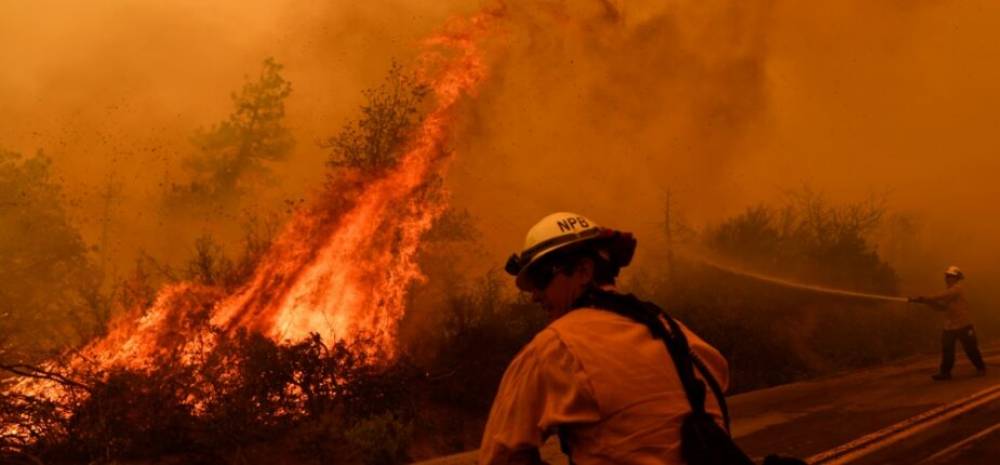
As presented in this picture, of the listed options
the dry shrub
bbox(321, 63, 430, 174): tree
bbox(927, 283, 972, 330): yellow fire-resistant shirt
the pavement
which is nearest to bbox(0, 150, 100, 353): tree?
bbox(321, 63, 430, 174): tree

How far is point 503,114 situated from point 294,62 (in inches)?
613

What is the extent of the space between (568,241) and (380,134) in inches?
417

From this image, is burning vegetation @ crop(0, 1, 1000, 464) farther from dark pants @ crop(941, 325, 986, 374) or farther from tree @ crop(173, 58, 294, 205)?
dark pants @ crop(941, 325, 986, 374)

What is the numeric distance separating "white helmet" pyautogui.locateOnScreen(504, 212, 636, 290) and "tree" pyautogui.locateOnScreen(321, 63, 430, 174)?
33.8 ft

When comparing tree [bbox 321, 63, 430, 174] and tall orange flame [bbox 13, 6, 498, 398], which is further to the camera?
tree [bbox 321, 63, 430, 174]

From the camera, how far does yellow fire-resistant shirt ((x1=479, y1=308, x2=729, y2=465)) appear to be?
6.64 feet

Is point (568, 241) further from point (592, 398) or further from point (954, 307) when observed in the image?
point (954, 307)

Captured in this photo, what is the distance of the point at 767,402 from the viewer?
11281 millimetres

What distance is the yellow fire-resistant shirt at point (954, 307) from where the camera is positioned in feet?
38.5

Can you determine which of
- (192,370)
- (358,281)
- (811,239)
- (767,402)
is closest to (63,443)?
(192,370)

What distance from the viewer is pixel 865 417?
30.3 feet

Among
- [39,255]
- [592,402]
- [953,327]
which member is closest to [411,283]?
[953,327]

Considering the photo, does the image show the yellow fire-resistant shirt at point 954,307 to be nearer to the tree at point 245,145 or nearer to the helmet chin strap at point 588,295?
the helmet chin strap at point 588,295

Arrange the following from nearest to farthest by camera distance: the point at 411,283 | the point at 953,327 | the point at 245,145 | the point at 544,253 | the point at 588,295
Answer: the point at 588,295
the point at 544,253
the point at 953,327
the point at 411,283
the point at 245,145
